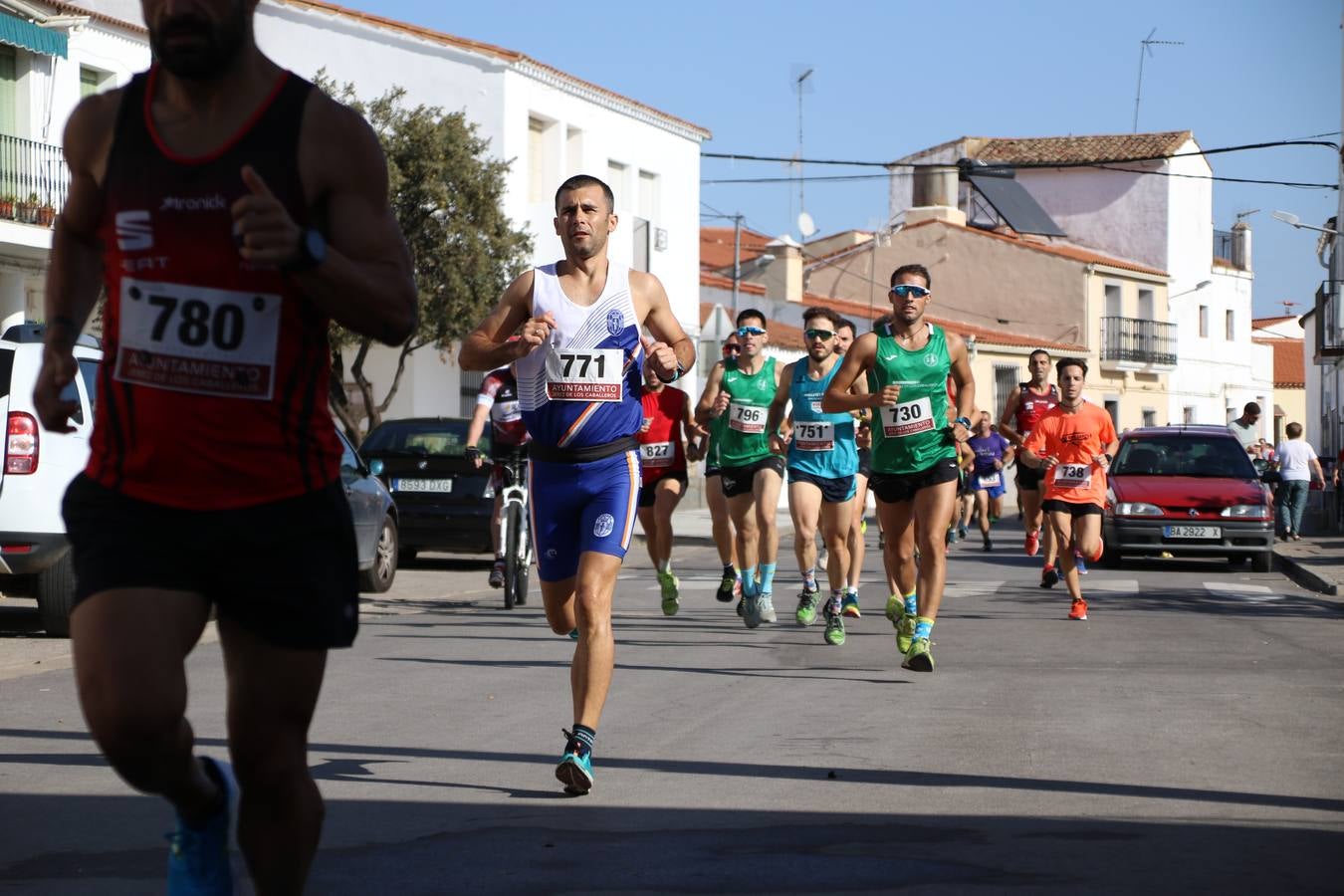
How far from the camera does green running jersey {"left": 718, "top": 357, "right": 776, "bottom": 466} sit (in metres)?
14.0

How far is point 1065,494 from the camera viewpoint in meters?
15.7

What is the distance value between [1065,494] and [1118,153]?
5380cm

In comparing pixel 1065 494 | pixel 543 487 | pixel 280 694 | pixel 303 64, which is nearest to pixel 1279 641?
pixel 1065 494

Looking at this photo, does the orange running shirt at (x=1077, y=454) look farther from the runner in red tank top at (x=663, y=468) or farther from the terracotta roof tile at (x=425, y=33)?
the terracotta roof tile at (x=425, y=33)

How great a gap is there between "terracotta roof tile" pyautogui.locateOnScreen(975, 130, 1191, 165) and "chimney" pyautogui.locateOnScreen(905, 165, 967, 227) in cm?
288

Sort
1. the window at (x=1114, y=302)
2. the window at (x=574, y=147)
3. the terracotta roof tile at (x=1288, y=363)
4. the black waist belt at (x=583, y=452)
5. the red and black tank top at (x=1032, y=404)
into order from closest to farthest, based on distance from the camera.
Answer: the black waist belt at (x=583, y=452)
the red and black tank top at (x=1032, y=404)
the window at (x=574, y=147)
the window at (x=1114, y=302)
the terracotta roof tile at (x=1288, y=363)

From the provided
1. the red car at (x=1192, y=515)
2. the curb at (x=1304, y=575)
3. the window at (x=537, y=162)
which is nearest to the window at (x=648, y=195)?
the window at (x=537, y=162)

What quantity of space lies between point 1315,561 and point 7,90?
18.1 meters

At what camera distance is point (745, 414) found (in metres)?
14.1

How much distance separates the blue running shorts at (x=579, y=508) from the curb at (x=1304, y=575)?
13201 millimetres

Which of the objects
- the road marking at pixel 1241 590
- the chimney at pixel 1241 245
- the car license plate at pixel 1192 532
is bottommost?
the road marking at pixel 1241 590

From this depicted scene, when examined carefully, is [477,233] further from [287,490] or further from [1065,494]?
[287,490]

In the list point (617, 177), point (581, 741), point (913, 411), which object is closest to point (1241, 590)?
point (913, 411)

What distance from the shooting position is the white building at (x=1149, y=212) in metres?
67.1
